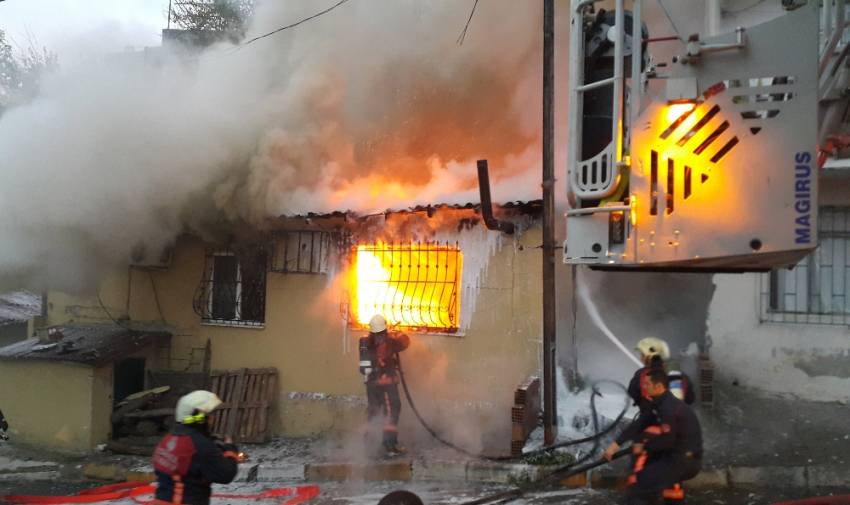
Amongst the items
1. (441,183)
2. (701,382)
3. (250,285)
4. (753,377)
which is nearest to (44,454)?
(250,285)

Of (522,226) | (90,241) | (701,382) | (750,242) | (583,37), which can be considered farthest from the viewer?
(90,241)

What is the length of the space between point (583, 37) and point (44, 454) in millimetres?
9458

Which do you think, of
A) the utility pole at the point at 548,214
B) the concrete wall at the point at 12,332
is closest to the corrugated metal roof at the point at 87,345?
the utility pole at the point at 548,214

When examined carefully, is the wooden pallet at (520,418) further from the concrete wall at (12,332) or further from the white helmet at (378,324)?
the concrete wall at (12,332)

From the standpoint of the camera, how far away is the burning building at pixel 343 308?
25.9 feet

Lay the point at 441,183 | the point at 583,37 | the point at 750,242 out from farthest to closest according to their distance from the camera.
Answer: the point at 441,183 → the point at 583,37 → the point at 750,242

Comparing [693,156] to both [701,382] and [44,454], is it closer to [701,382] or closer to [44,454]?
[701,382]

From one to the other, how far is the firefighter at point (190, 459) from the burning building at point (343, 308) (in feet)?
13.7

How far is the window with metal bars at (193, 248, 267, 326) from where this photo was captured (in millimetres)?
9991

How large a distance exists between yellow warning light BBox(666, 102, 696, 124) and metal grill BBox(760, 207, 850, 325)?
470 cm

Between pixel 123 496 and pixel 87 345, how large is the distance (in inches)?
137

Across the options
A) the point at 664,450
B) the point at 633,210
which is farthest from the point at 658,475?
the point at 633,210

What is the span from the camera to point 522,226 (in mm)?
7801

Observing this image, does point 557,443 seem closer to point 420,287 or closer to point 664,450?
point 664,450
